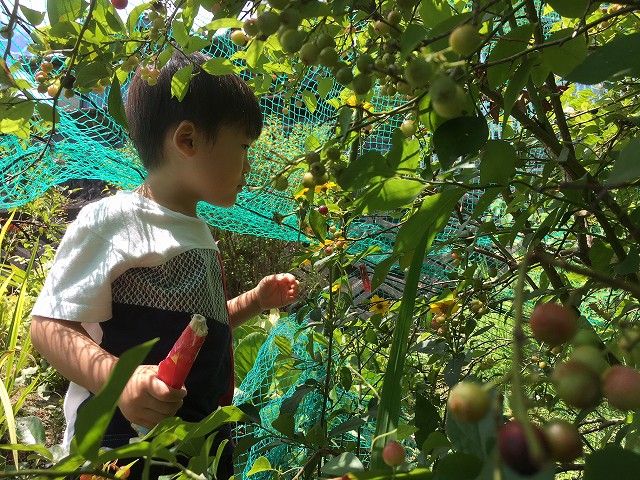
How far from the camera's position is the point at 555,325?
23 centimetres

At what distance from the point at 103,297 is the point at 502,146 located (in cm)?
78

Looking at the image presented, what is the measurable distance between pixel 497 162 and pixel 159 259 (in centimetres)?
77

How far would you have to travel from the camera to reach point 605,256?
685mm

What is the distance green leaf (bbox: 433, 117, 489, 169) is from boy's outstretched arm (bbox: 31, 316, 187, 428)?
1.74ft

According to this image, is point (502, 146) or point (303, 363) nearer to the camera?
point (502, 146)

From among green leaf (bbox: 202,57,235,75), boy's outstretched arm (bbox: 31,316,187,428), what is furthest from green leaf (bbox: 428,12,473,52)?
boy's outstretched arm (bbox: 31,316,187,428)

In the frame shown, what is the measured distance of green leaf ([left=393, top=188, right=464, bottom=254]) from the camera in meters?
0.47

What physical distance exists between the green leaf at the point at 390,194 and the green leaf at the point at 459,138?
50 mm

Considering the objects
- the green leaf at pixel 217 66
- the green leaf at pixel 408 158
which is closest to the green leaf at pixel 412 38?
the green leaf at pixel 408 158

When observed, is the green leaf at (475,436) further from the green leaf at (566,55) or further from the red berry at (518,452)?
the green leaf at (566,55)

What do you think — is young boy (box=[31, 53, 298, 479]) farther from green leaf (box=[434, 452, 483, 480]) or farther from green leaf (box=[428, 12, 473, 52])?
green leaf (box=[434, 452, 483, 480])

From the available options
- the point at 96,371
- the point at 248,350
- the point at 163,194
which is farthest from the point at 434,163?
the point at 248,350

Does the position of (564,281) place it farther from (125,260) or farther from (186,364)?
(125,260)

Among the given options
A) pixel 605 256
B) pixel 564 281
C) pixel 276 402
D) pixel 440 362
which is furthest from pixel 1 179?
pixel 605 256
